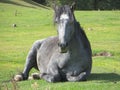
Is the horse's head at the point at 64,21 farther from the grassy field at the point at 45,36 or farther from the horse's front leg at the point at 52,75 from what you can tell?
the horse's front leg at the point at 52,75

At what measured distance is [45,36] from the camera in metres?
34.8

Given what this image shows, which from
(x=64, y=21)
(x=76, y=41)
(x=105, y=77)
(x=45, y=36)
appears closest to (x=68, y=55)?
(x=76, y=41)

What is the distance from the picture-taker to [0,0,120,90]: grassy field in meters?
12.7

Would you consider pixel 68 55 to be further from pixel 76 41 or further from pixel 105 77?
pixel 105 77

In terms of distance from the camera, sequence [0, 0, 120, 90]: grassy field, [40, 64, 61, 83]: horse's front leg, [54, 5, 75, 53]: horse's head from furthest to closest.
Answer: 1. [40, 64, 61, 83]: horse's front leg
2. [0, 0, 120, 90]: grassy field
3. [54, 5, 75, 53]: horse's head

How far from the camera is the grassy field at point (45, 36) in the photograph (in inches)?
499

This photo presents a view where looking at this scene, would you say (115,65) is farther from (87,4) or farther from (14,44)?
(87,4)

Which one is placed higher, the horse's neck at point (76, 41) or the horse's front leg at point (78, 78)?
the horse's neck at point (76, 41)

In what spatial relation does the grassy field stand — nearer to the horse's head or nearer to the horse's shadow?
the horse's shadow

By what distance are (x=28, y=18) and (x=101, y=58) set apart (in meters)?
26.2

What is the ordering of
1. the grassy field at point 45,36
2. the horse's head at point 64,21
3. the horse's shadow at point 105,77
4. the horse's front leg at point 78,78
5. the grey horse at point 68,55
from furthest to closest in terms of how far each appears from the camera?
the horse's shadow at point 105,77, the horse's front leg at point 78,78, the grassy field at point 45,36, the grey horse at point 68,55, the horse's head at point 64,21

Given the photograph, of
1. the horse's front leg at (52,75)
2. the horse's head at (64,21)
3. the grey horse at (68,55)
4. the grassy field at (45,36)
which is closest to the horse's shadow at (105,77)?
the grassy field at (45,36)

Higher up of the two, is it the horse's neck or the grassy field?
the horse's neck

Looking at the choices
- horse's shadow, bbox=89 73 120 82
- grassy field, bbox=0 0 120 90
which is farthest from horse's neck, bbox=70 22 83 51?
horse's shadow, bbox=89 73 120 82
